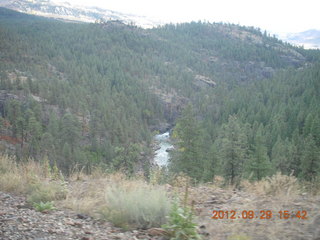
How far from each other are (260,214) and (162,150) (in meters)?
60.3

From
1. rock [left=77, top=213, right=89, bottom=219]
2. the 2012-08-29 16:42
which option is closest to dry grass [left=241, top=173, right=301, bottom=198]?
the 2012-08-29 16:42

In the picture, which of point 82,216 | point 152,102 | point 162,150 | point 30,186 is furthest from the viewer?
point 152,102

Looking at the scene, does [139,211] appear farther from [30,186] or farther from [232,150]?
[232,150]

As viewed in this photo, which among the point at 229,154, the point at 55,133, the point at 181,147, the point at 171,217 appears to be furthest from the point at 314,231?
the point at 55,133

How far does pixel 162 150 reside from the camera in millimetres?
63938

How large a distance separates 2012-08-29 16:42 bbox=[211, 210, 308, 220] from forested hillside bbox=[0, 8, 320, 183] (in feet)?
28.3

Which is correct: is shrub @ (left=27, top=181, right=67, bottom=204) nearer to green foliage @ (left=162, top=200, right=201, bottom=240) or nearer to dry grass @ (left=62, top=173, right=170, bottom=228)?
dry grass @ (left=62, top=173, right=170, bottom=228)

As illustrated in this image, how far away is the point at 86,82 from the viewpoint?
310 ft

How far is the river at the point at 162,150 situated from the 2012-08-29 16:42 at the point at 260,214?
144 ft

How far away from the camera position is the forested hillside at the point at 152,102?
24.2 m

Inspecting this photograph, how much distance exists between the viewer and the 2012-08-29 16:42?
3.78 m

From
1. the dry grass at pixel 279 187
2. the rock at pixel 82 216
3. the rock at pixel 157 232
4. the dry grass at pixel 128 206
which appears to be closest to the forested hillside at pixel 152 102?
the dry grass at pixel 279 187

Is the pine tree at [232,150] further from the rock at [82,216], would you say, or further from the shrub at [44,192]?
the rock at [82,216]

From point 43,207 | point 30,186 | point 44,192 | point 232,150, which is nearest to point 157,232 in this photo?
point 43,207
